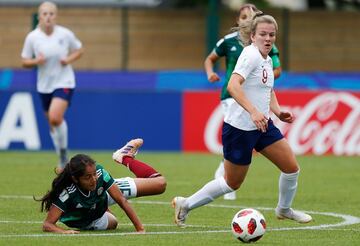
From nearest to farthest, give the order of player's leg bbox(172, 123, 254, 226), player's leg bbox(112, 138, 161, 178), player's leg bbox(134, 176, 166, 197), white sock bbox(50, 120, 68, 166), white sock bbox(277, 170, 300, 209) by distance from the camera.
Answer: player's leg bbox(172, 123, 254, 226) → player's leg bbox(134, 176, 166, 197) → white sock bbox(277, 170, 300, 209) → player's leg bbox(112, 138, 161, 178) → white sock bbox(50, 120, 68, 166)

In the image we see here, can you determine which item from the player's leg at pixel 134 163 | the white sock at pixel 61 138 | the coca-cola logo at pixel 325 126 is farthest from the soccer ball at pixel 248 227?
the coca-cola logo at pixel 325 126

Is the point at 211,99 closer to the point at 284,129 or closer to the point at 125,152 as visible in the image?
the point at 284,129

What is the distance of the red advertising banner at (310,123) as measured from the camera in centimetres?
2147

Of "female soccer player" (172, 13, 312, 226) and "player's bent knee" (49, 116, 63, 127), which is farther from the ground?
"female soccer player" (172, 13, 312, 226)

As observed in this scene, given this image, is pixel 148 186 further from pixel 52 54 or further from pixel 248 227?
pixel 52 54

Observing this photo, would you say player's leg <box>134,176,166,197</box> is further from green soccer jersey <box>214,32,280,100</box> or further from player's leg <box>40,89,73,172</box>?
player's leg <box>40,89,73,172</box>

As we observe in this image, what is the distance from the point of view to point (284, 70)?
2878 cm

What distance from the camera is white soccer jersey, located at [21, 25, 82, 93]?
17.7 metres

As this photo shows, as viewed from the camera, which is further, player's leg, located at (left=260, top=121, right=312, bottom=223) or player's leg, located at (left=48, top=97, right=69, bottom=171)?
player's leg, located at (left=48, top=97, right=69, bottom=171)

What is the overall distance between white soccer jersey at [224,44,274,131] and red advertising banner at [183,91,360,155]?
10.1 m

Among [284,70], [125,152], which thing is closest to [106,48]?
[284,70]

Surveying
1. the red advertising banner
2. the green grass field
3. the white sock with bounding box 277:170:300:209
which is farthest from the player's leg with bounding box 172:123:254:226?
the red advertising banner

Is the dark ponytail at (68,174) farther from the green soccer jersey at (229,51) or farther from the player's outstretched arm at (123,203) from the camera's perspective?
the green soccer jersey at (229,51)

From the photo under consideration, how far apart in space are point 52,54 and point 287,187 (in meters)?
7.12
